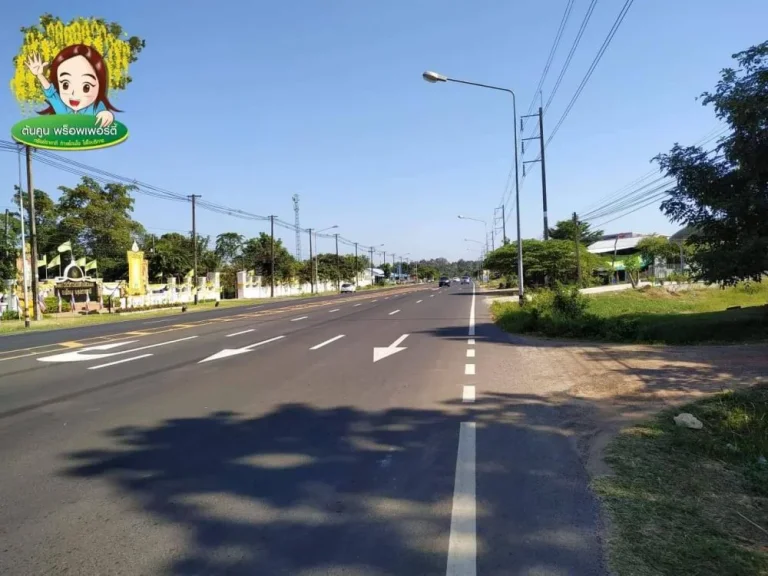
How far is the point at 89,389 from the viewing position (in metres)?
9.37

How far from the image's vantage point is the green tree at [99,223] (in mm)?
64225

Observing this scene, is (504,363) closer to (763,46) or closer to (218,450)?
(218,450)

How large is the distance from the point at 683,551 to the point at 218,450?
165 inches

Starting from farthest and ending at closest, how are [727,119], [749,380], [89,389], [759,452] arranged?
[727,119] < [89,389] < [749,380] < [759,452]

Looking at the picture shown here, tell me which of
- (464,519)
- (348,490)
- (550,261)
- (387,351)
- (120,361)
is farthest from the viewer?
(550,261)

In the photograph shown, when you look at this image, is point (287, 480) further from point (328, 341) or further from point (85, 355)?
point (85, 355)

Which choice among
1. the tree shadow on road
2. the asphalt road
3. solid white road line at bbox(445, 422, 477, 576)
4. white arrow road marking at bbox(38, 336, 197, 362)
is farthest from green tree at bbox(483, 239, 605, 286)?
solid white road line at bbox(445, 422, 477, 576)

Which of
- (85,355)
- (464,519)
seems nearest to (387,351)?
(85,355)

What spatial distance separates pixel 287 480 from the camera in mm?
4859

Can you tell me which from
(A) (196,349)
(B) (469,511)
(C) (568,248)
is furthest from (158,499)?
(C) (568,248)

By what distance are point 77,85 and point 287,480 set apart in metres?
20.9

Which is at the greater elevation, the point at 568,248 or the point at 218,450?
the point at 568,248

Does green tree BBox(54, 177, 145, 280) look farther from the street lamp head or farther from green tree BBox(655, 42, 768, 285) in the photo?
green tree BBox(655, 42, 768, 285)

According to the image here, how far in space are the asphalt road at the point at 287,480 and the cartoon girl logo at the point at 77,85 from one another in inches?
544
